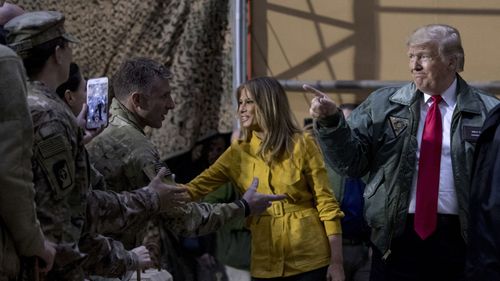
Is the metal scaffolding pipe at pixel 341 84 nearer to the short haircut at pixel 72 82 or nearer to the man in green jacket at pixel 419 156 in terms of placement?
the man in green jacket at pixel 419 156

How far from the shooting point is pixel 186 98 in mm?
7473

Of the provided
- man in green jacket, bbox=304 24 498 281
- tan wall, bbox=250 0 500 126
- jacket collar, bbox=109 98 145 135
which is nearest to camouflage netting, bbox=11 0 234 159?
tan wall, bbox=250 0 500 126

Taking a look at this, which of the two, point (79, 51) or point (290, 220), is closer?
point (290, 220)

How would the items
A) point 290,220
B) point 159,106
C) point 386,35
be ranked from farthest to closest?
1. point 386,35
2. point 290,220
3. point 159,106

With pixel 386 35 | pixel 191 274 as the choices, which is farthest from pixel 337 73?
pixel 191 274

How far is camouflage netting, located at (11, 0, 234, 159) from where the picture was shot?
24.4 feet

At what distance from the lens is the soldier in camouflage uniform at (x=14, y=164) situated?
292cm

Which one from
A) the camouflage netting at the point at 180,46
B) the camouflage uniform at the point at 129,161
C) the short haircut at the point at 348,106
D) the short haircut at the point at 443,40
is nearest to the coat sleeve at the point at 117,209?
the camouflage uniform at the point at 129,161

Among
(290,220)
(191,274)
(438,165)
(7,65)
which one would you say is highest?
(7,65)

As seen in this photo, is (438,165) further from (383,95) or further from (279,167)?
(279,167)

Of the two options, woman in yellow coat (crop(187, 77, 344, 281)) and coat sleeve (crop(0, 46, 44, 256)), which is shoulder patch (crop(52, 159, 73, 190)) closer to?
coat sleeve (crop(0, 46, 44, 256))

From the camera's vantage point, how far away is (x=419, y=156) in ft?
15.2

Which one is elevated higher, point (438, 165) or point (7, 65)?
point (7, 65)

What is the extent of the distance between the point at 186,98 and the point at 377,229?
3.07 m
